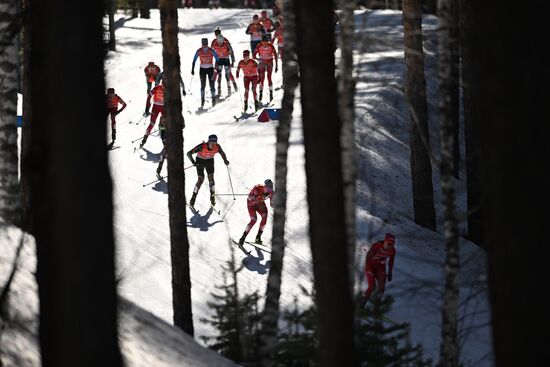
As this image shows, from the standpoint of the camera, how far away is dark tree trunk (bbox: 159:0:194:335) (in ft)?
51.9

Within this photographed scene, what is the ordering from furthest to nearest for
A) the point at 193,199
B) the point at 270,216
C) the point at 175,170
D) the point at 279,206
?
1. the point at 270,216
2. the point at 193,199
3. the point at 175,170
4. the point at 279,206

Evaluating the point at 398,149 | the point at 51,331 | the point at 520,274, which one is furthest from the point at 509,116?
the point at 398,149

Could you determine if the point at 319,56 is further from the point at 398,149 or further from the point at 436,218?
the point at 398,149

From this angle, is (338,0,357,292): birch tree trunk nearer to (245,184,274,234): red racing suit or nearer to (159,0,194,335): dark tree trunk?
(159,0,194,335): dark tree trunk

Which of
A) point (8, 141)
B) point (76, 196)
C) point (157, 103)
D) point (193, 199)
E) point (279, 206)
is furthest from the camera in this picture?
point (157, 103)

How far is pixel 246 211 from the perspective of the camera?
2495 centimetres

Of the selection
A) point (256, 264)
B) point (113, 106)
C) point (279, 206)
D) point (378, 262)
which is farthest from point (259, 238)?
point (279, 206)

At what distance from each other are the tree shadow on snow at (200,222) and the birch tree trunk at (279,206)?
36.5ft

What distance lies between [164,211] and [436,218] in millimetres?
7518

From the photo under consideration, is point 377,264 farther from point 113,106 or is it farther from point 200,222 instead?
point 113,106

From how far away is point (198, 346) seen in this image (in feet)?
37.6

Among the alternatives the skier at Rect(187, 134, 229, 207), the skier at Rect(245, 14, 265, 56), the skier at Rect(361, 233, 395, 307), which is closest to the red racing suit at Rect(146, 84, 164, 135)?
the skier at Rect(187, 134, 229, 207)

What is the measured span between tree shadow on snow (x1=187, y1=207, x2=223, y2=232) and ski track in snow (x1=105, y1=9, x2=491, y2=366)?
0.02 m

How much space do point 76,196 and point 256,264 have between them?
1613 cm
